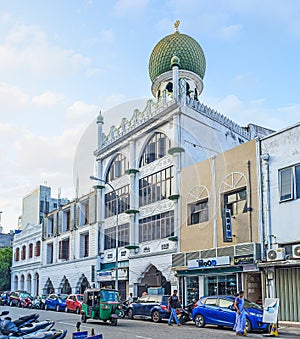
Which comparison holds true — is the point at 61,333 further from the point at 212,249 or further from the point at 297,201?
the point at 212,249

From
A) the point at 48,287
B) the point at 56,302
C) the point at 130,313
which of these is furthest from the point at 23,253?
the point at 130,313

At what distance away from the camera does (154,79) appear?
134ft

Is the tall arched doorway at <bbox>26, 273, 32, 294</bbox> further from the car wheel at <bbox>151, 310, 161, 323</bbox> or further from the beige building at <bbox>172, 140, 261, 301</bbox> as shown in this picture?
the car wheel at <bbox>151, 310, 161, 323</bbox>

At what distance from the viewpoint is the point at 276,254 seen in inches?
879

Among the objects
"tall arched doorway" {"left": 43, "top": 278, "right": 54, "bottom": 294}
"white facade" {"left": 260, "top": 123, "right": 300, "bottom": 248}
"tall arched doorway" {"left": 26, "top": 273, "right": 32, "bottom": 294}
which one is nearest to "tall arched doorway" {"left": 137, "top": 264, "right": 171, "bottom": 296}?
"white facade" {"left": 260, "top": 123, "right": 300, "bottom": 248}

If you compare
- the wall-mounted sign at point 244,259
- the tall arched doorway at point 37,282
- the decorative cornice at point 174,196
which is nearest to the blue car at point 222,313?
the wall-mounted sign at point 244,259

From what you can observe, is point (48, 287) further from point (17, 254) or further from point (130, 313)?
point (130, 313)

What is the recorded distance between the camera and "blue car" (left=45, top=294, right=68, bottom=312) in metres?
35.4

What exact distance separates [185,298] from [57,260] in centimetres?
2430

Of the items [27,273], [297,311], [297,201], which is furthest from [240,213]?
[27,273]

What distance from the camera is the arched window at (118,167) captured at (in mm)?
38906

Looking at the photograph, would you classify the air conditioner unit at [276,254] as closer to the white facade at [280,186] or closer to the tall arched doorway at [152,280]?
the white facade at [280,186]

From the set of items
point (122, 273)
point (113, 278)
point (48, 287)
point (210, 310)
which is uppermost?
point (122, 273)

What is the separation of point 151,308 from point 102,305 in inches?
148
